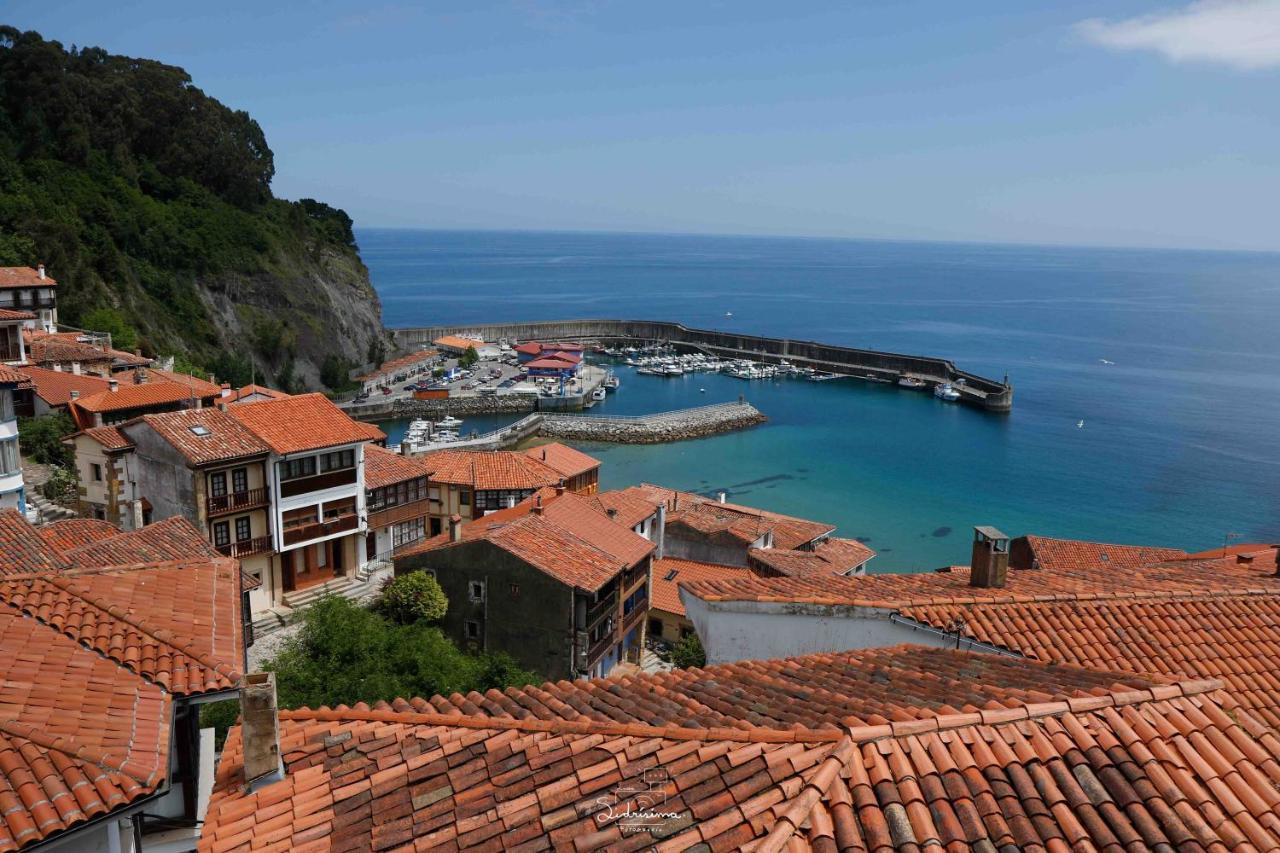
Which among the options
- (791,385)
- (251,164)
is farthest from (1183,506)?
(251,164)

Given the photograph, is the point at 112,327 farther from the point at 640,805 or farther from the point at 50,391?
the point at 640,805

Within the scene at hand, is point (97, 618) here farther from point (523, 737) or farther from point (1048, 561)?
point (1048, 561)

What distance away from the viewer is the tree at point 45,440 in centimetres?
3180

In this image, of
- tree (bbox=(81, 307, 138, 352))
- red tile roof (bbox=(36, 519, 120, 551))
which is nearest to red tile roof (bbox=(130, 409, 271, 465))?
red tile roof (bbox=(36, 519, 120, 551))

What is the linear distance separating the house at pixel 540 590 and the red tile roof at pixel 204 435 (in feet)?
18.8

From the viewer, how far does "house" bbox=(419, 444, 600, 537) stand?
35.2 metres

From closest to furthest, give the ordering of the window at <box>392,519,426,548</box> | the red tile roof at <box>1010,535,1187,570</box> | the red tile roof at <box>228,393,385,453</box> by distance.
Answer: the red tile roof at <box>228,393,385,453</box>
the red tile roof at <box>1010,535,1187,570</box>
the window at <box>392,519,426,548</box>

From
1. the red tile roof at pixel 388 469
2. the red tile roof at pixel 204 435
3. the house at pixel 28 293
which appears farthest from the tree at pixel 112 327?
the red tile roof at pixel 204 435

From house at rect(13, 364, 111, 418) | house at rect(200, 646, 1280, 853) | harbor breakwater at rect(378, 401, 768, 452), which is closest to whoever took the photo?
house at rect(200, 646, 1280, 853)

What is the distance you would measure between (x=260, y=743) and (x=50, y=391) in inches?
1342

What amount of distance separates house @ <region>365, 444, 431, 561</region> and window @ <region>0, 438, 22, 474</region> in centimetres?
1020

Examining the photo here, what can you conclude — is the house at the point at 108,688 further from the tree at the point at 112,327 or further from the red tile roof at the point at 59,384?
the tree at the point at 112,327

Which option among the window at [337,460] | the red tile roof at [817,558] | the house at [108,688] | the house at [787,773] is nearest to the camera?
the house at [787,773]

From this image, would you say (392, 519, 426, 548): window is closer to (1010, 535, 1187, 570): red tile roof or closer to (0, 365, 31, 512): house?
(0, 365, 31, 512): house
